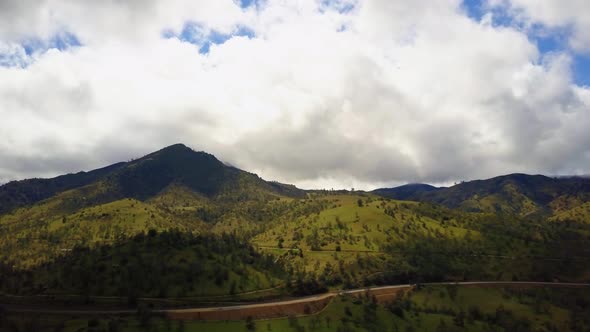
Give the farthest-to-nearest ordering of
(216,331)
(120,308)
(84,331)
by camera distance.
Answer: (120,308) → (216,331) → (84,331)

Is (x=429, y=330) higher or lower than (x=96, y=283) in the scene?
lower

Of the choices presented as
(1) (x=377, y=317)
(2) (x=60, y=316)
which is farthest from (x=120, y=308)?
(1) (x=377, y=317)

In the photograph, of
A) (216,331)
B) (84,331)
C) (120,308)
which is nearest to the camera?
(84,331)

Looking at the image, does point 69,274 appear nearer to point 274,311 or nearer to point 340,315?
point 274,311

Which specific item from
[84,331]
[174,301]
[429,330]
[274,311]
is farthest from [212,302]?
[429,330]

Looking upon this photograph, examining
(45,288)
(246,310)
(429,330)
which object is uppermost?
(45,288)

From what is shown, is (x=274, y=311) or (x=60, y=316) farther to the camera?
(x=274, y=311)

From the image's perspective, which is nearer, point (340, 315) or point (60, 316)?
point (60, 316)

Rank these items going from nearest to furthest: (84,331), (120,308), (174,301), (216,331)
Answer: (84,331), (216,331), (120,308), (174,301)

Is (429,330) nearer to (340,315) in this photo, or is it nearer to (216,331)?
(340,315)
